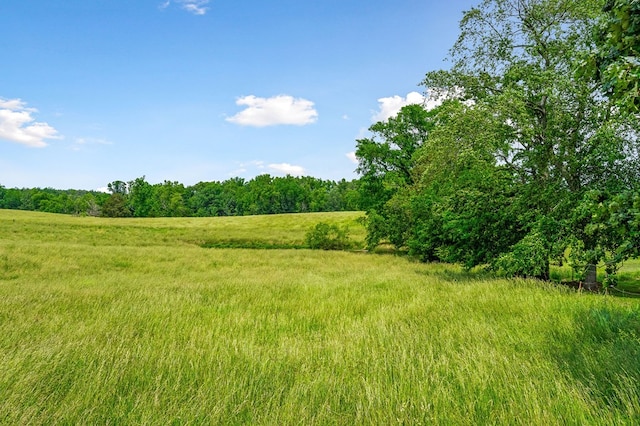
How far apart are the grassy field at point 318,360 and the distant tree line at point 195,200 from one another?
9562cm

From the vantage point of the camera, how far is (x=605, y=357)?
4.52 metres

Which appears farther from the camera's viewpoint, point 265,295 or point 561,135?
point 561,135

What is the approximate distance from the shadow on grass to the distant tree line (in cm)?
9702

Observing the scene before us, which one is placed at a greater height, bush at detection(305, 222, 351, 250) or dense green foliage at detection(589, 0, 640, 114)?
dense green foliage at detection(589, 0, 640, 114)

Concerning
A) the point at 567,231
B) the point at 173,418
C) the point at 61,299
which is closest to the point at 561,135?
the point at 567,231

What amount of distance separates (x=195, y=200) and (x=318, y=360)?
13531 centimetres

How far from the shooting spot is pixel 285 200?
124 meters

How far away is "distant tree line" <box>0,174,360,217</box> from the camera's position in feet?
374

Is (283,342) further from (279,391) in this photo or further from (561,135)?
(561,135)

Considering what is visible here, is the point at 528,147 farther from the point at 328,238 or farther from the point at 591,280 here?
the point at 328,238

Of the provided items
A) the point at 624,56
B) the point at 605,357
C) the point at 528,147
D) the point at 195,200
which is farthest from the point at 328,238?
the point at 195,200

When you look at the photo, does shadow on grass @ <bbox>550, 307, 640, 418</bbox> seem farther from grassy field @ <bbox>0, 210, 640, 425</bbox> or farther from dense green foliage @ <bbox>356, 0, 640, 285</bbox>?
dense green foliage @ <bbox>356, 0, 640, 285</bbox>

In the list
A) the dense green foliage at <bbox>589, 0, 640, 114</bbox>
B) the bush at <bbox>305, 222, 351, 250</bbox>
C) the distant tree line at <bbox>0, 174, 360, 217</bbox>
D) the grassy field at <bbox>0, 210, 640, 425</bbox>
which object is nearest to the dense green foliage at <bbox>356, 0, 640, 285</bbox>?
the grassy field at <bbox>0, 210, 640, 425</bbox>

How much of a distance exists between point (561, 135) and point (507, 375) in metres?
11.1
